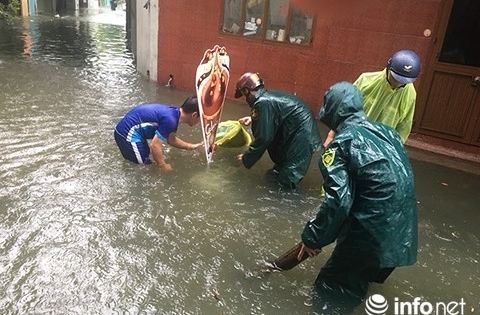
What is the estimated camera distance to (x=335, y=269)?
2.66 metres

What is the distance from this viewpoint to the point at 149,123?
4.21 meters

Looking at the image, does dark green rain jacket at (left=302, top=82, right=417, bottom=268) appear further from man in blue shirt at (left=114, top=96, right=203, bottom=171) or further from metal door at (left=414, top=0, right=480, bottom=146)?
metal door at (left=414, top=0, right=480, bottom=146)

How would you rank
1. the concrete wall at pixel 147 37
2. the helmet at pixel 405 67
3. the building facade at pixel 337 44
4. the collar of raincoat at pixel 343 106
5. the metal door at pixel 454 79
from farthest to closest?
the concrete wall at pixel 147 37 < the building facade at pixel 337 44 < the metal door at pixel 454 79 < the helmet at pixel 405 67 < the collar of raincoat at pixel 343 106

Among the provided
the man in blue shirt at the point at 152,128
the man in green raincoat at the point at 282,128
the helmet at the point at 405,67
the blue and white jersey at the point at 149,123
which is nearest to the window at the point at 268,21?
the man in green raincoat at the point at 282,128

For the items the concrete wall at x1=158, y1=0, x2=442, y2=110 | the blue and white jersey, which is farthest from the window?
the blue and white jersey

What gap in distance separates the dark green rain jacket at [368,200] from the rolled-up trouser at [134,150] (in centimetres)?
244

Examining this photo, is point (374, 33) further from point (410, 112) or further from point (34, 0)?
point (34, 0)

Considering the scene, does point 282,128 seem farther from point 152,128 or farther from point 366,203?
point 366,203

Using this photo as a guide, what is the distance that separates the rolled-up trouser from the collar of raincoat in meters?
2.21

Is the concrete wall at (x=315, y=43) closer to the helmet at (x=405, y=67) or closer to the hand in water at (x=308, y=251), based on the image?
the helmet at (x=405, y=67)

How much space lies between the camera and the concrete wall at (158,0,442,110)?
5.88m

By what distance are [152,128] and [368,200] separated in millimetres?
2580

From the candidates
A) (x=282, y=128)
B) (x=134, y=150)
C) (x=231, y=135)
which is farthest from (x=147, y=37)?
(x=282, y=128)

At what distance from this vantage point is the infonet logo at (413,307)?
283 cm
